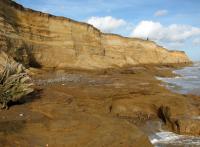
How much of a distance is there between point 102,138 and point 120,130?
0.51m

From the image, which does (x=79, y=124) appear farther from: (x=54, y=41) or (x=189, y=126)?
(x=54, y=41)

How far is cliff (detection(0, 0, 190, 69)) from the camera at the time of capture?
26547 mm

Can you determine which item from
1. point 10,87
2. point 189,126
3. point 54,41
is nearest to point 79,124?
point 10,87

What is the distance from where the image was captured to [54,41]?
3262 centimetres

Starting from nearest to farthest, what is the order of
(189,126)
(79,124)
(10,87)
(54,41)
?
1. (79,124)
2. (10,87)
3. (189,126)
4. (54,41)

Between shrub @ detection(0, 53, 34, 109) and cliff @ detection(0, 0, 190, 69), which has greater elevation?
cliff @ detection(0, 0, 190, 69)

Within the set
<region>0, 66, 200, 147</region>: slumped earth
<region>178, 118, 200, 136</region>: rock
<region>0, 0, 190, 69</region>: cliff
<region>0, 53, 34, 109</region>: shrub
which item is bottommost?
<region>178, 118, 200, 136</region>: rock

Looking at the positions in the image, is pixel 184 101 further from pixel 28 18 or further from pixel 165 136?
pixel 28 18

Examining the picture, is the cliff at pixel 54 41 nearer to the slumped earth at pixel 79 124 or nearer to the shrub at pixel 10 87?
the shrub at pixel 10 87

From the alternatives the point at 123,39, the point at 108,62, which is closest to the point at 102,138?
the point at 108,62

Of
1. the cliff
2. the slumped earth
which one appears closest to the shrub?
the slumped earth

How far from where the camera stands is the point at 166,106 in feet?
34.5

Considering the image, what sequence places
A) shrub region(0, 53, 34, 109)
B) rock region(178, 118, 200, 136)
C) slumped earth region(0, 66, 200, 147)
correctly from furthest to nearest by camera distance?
rock region(178, 118, 200, 136)
shrub region(0, 53, 34, 109)
slumped earth region(0, 66, 200, 147)

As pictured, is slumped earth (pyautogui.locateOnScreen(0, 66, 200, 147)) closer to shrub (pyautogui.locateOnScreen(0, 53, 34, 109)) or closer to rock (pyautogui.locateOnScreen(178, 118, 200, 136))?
rock (pyautogui.locateOnScreen(178, 118, 200, 136))
